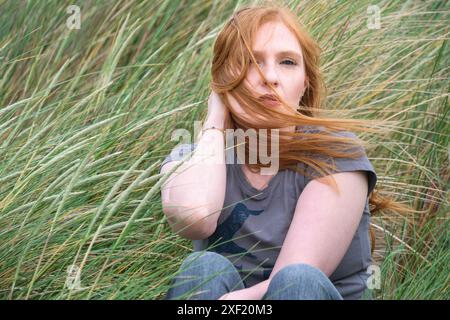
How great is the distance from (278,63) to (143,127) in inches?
24.1

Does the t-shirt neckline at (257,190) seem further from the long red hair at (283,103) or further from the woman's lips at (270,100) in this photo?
the woman's lips at (270,100)

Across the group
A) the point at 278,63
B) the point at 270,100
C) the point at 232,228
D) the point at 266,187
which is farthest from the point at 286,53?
the point at 232,228

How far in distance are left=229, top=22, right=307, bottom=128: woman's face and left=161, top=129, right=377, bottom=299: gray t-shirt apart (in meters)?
0.16

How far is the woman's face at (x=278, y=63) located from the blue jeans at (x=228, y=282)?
404 millimetres

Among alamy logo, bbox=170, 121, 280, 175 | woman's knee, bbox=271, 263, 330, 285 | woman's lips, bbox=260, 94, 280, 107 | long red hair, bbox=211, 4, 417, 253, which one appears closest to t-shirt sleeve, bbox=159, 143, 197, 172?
alamy logo, bbox=170, 121, 280, 175

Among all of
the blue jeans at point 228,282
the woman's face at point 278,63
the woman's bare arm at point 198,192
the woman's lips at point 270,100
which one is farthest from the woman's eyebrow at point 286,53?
the blue jeans at point 228,282

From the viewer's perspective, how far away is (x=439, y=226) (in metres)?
2.78

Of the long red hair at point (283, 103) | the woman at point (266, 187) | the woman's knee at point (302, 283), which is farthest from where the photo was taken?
the long red hair at point (283, 103)

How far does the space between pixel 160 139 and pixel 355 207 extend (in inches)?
33.3

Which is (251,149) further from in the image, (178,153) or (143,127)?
(143,127)

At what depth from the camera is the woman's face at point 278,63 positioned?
2.13m

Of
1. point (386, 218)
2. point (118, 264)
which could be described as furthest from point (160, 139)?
point (386, 218)

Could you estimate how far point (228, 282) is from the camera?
1965mm

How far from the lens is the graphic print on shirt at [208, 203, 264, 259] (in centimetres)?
211
